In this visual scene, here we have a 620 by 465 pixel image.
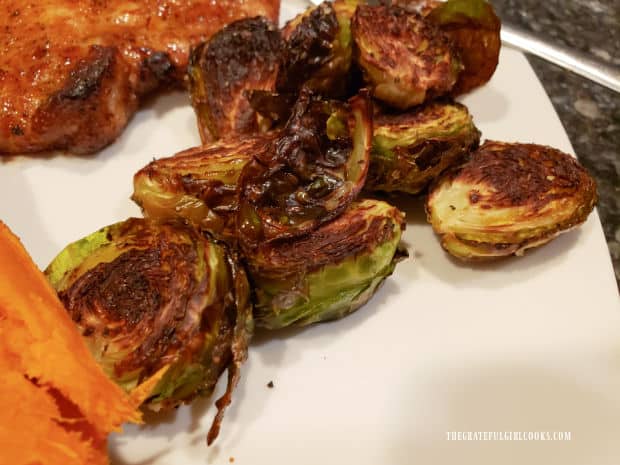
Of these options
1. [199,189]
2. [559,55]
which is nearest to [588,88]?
[559,55]

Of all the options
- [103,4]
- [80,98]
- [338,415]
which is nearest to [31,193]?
[80,98]

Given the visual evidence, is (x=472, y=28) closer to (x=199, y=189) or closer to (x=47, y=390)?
(x=199, y=189)

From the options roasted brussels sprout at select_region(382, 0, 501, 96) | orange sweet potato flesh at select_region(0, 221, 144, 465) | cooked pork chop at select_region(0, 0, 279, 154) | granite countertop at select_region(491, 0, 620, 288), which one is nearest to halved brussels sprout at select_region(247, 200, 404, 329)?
orange sweet potato flesh at select_region(0, 221, 144, 465)

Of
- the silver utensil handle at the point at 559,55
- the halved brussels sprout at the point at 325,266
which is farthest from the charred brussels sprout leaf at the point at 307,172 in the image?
the silver utensil handle at the point at 559,55

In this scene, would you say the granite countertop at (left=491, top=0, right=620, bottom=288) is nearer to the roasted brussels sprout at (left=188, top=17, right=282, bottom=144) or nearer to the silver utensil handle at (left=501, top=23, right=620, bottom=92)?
the silver utensil handle at (left=501, top=23, right=620, bottom=92)

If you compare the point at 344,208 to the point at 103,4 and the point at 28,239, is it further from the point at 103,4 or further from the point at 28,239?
the point at 103,4

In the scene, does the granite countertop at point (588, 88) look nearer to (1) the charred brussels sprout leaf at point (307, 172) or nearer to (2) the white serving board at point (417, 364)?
(2) the white serving board at point (417, 364)
